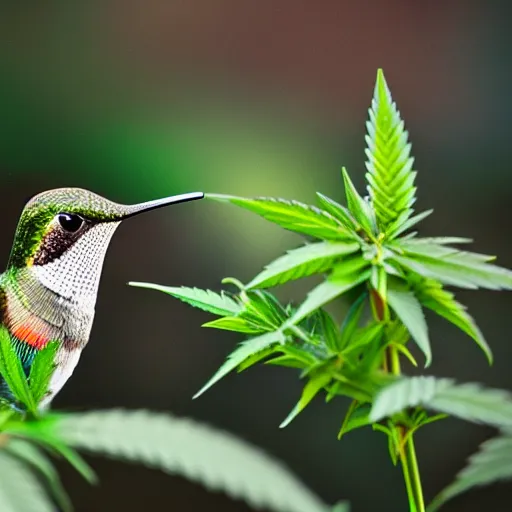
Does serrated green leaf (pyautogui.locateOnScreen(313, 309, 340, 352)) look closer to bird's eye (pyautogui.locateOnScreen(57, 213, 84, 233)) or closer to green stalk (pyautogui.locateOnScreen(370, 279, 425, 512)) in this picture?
green stalk (pyautogui.locateOnScreen(370, 279, 425, 512))

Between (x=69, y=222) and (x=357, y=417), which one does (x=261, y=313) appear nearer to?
(x=357, y=417)

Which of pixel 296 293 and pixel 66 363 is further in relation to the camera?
pixel 296 293

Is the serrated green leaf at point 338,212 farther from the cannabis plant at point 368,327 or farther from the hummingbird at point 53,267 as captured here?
the hummingbird at point 53,267

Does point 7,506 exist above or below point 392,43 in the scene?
below

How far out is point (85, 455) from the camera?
0.69m

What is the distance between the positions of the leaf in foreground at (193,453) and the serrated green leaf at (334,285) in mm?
83

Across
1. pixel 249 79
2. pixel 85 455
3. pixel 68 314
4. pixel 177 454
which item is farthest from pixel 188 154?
pixel 177 454

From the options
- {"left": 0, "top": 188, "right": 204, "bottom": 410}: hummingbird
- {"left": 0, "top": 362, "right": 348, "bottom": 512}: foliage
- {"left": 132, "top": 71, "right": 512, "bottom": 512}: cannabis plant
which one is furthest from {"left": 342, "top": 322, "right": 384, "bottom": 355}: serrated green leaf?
{"left": 0, "top": 188, "right": 204, "bottom": 410}: hummingbird

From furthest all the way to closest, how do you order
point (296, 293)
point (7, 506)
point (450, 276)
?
1. point (296, 293)
2. point (450, 276)
3. point (7, 506)

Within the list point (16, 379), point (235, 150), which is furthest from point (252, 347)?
point (235, 150)

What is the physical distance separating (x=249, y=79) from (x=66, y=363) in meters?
0.38

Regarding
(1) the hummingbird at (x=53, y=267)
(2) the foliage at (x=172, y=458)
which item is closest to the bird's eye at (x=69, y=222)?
(1) the hummingbird at (x=53, y=267)

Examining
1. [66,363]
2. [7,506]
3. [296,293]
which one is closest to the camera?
[7,506]

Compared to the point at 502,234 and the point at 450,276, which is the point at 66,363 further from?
the point at 502,234
